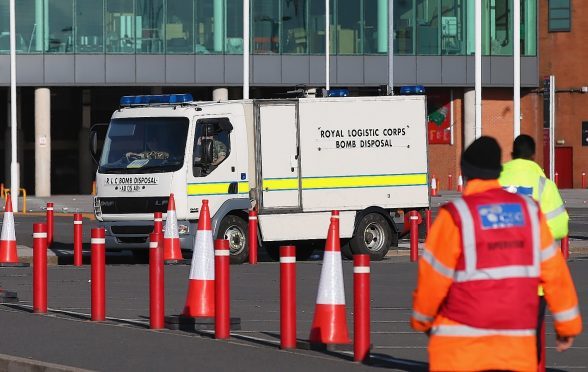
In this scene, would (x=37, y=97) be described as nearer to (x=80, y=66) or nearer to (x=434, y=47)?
(x=80, y=66)

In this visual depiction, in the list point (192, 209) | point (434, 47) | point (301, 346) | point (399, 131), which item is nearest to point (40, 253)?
point (301, 346)

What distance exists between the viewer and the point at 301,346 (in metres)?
13.6

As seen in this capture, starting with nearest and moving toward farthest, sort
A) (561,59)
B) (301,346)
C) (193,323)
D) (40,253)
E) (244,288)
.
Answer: (301,346) → (193,323) → (40,253) → (244,288) → (561,59)

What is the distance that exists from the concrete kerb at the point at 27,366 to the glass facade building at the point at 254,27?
52231 millimetres

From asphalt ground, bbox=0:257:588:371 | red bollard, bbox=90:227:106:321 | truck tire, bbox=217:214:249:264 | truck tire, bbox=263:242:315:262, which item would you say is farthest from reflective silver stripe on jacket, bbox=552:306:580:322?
truck tire, bbox=263:242:315:262

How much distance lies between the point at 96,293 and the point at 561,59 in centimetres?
6439

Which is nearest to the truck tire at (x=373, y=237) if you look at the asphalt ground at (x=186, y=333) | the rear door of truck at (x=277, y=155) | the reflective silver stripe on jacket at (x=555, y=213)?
the rear door of truck at (x=277, y=155)

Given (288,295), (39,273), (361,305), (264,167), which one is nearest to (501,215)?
(361,305)

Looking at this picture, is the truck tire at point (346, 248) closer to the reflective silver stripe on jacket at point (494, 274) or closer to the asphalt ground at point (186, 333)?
the asphalt ground at point (186, 333)

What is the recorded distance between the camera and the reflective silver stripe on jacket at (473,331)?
7324mm

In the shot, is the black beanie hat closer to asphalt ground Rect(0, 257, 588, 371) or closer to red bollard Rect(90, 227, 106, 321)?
asphalt ground Rect(0, 257, 588, 371)

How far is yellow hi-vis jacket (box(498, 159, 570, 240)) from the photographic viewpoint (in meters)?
10.8

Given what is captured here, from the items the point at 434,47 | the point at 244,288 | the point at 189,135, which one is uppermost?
the point at 434,47

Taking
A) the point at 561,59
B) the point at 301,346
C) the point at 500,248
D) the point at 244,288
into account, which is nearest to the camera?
the point at 500,248
